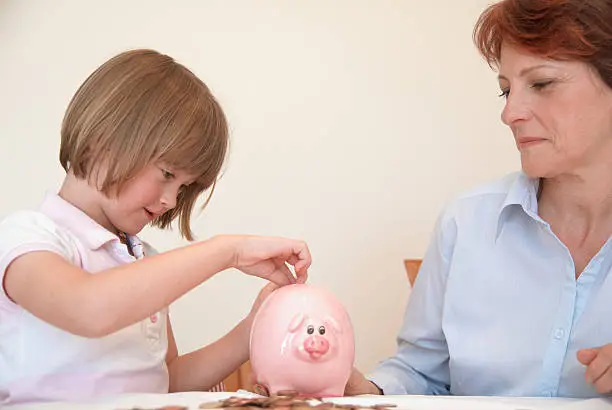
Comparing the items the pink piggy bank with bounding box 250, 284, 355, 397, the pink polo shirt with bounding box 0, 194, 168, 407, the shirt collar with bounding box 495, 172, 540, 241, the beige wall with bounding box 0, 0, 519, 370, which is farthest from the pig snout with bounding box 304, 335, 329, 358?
the beige wall with bounding box 0, 0, 519, 370

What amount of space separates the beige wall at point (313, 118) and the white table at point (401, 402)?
2.73 ft

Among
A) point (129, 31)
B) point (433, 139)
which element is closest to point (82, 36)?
point (129, 31)

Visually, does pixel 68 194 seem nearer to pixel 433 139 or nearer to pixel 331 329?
pixel 331 329

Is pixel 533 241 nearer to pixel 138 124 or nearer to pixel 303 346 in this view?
pixel 303 346

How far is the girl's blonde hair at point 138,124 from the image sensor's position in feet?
3.93

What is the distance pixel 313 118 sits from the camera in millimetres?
1996

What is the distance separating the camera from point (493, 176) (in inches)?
83.0

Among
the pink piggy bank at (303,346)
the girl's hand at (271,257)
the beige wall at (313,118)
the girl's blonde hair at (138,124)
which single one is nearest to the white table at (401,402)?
the pink piggy bank at (303,346)

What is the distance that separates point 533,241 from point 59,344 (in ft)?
2.62

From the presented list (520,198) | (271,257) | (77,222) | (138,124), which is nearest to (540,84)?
(520,198)

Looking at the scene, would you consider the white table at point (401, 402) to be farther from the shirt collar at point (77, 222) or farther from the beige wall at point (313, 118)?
the beige wall at point (313, 118)

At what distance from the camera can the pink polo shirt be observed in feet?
3.67

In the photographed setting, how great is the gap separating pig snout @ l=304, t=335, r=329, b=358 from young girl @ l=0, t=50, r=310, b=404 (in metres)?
0.15

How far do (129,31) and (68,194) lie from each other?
2.42ft
